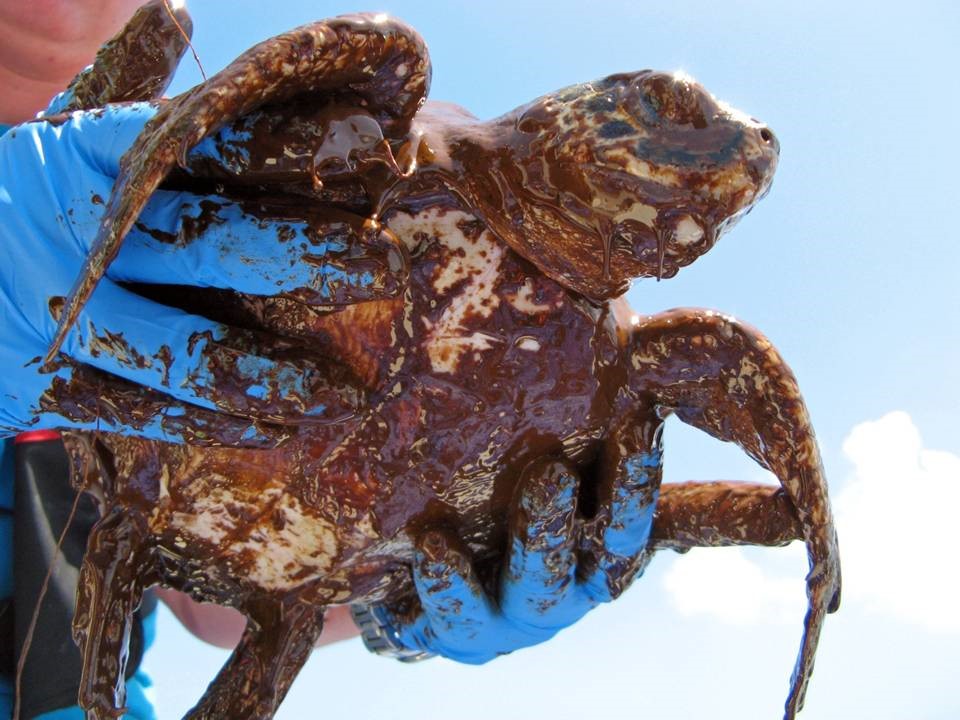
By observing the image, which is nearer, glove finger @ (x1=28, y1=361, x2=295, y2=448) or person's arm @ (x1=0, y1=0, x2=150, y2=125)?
glove finger @ (x1=28, y1=361, x2=295, y2=448)

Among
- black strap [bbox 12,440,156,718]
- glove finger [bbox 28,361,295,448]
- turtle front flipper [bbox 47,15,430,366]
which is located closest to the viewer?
turtle front flipper [bbox 47,15,430,366]

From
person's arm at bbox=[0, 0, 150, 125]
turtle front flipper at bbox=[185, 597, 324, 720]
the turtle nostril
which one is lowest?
turtle front flipper at bbox=[185, 597, 324, 720]

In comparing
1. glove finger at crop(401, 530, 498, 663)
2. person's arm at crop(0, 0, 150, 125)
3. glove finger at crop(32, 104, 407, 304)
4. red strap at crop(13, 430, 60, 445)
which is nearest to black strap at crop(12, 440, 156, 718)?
red strap at crop(13, 430, 60, 445)

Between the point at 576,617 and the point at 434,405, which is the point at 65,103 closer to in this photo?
the point at 434,405

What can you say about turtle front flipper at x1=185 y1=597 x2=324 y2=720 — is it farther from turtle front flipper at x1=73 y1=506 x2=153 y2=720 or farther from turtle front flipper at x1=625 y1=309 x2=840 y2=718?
turtle front flipper at x1=625 y1=309 x2=840 y2=718

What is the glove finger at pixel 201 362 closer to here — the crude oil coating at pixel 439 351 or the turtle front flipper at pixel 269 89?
the crude oil coating at pixel 439 351

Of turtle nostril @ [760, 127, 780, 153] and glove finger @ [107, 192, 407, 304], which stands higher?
turtle nostril @ [760, 127, 780, 153]

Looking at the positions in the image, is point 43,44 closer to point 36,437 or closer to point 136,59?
point 36,437
